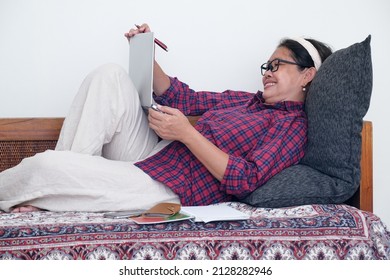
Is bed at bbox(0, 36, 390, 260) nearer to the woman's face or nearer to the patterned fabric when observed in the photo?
the patterned fabric

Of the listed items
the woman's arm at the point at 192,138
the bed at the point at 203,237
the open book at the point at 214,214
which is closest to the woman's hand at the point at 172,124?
the woman's arm at the point at 192,138

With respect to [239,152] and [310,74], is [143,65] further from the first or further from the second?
[310,74]

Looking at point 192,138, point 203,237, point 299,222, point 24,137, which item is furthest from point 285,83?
point 24,137

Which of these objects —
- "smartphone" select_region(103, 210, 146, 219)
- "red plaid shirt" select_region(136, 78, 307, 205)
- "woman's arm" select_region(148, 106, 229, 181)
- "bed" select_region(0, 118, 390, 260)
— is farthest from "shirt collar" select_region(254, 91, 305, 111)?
"smartphone" select_region(103, 210, 146, 219)

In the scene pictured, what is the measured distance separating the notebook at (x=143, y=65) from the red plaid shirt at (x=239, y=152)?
21 cm

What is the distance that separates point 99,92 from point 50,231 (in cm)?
55

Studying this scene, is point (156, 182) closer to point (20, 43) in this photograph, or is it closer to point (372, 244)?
point (372, 244)

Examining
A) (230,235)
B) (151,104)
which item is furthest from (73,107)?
(230,235)

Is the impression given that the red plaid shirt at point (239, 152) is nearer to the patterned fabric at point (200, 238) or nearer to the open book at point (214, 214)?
the open book at point (214, 214)

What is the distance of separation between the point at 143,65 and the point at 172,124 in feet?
0.87

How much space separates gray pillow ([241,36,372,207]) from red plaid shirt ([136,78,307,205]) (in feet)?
0.22

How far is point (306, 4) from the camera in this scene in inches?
90.1

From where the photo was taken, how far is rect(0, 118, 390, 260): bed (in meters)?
1.32

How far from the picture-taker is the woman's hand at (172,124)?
1.66 m
